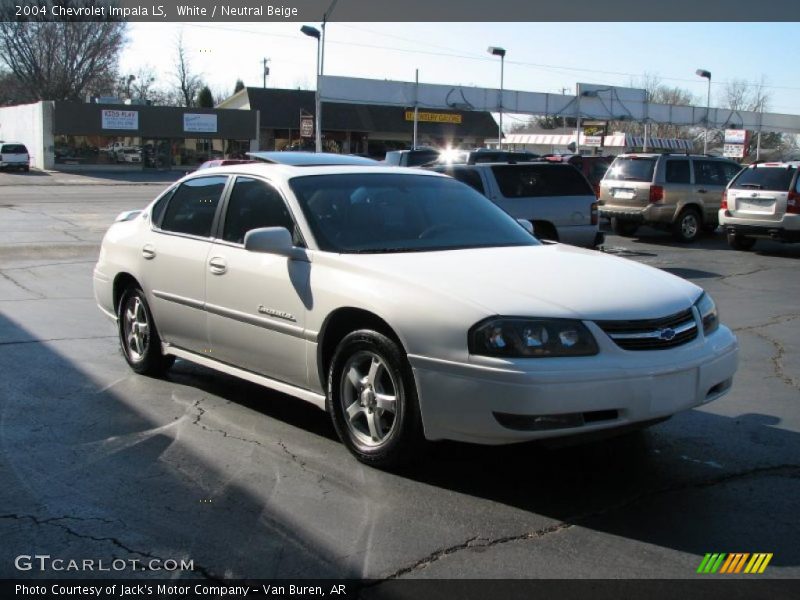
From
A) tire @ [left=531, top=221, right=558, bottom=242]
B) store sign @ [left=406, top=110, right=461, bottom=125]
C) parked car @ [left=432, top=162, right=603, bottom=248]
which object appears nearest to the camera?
parked car @ [left=432, top=162, right=603, bottom=248]

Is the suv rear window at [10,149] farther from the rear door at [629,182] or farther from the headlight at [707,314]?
the headlight at [707,314]

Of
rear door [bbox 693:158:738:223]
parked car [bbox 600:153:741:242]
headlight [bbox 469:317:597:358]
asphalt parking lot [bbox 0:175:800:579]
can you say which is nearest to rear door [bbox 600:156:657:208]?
parked car [bbox 600:153:741:242]

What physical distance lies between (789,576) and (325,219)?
318cm

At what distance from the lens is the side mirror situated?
5.07m

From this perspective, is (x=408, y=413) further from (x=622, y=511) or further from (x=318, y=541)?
(x=622, y=511)

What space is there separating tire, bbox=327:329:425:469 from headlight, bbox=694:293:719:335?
1.68m

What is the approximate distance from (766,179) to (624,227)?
4.00m

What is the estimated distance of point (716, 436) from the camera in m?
5.34

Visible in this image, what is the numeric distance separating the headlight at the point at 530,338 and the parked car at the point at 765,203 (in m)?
12.8

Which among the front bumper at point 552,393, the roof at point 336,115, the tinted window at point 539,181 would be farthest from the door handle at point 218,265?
the roof at point 336,115

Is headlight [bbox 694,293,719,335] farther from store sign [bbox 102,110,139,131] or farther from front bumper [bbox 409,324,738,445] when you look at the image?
store sign [bbox 102,110,139,131]

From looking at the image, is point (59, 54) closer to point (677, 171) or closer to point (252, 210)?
point (677, 171)

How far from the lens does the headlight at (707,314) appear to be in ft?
15.6

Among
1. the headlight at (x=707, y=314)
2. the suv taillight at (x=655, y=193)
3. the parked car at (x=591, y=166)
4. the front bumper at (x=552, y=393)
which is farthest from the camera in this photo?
the parked car at (x=591, y=166)
